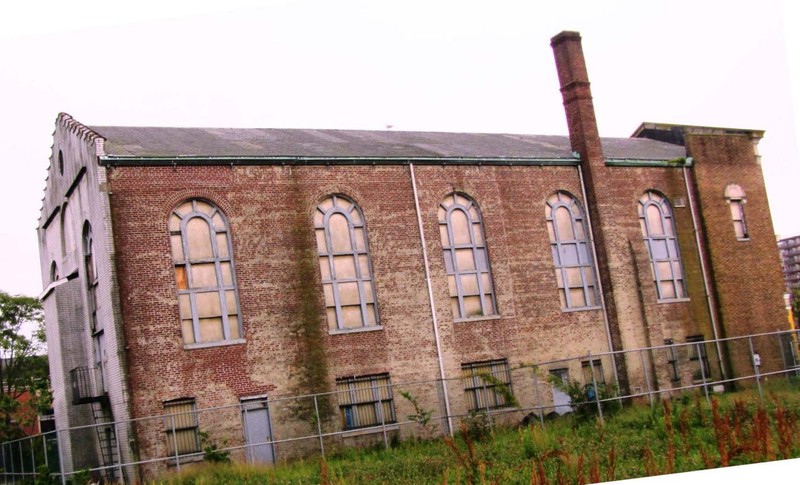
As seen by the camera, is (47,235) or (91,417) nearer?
(91,417)

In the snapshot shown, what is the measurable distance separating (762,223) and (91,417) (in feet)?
73.2

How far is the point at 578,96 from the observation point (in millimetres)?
29594

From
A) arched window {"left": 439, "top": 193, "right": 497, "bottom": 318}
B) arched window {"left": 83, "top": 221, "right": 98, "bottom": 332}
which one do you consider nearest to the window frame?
arched window {"left": 83, "top": 221, "right": 98, "bottom": 332}

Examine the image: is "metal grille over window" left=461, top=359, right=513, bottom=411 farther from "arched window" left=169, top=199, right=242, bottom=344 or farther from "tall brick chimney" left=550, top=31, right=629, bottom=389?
"arched window" left=169, top=199, right=242, bottom=344

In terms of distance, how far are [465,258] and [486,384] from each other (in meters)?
3.62

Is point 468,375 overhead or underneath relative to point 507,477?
overhead

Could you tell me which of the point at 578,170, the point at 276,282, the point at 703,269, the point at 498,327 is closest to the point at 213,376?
the point at 276,282

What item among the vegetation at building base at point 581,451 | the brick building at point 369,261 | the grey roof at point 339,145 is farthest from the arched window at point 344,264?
the vegetation at building base at point 581,451

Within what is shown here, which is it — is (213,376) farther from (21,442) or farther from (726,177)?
(726,177)

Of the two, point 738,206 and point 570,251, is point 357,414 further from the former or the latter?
point 738,206

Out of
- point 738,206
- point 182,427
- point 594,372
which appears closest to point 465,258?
point 594,372

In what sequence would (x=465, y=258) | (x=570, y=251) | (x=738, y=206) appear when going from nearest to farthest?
(x=465, y=258) → (x=570, y=251) → (x=738, y=206)

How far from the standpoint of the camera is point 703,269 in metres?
31.1

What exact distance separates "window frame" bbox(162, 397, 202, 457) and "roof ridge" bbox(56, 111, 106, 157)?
6082mm
